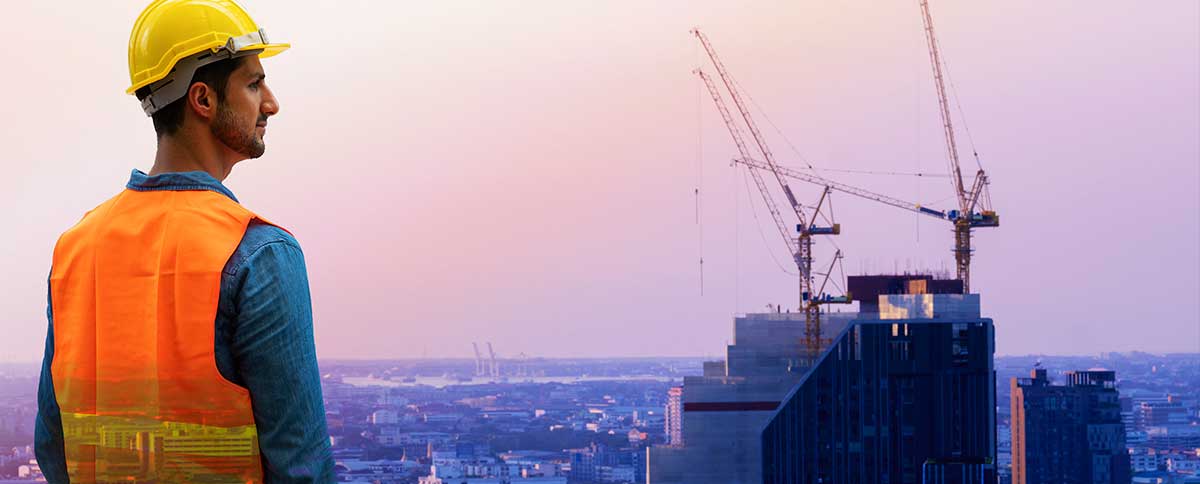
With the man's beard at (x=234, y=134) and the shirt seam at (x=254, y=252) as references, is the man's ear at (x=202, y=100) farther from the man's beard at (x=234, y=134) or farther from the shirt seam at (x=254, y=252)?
the shirt seam at (x=254, y=252)

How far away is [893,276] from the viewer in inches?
1706

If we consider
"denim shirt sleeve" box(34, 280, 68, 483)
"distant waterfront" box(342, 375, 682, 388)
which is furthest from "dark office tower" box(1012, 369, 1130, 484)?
"denim shirt sleeve" box(34, 280, 68, 483)

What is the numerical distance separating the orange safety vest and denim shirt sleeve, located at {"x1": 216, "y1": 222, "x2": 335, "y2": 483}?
1 cm

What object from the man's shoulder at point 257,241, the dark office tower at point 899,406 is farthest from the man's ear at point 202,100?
the dark office tower at point 899,406

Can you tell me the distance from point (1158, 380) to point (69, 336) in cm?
3052

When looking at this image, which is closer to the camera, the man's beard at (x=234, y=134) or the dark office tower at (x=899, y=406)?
the man's beard at (x=234, y=134)

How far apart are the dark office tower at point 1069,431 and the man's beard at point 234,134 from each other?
33333 millimetres

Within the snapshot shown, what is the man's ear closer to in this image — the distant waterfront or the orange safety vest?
the orange safety vest

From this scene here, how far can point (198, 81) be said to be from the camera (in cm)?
103

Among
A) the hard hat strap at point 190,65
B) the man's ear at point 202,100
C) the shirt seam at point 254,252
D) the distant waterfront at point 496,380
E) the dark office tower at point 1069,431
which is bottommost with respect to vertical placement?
the dark office tower at point 1069,431

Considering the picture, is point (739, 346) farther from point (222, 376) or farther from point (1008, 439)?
point (222, 376)

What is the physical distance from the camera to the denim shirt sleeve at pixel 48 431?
3.60 feet

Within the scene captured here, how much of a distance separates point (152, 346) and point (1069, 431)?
39.1 meters

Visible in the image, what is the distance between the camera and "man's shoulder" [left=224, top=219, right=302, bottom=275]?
951mm
